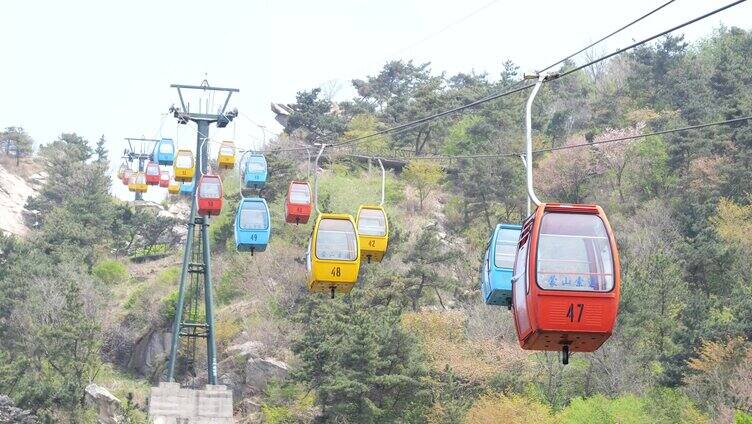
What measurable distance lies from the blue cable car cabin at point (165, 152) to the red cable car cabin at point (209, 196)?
18.6m

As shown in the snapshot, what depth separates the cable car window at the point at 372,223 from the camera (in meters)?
26.4

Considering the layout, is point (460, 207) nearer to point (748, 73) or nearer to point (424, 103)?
point (424, 103)

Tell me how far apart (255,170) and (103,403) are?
57.3 feet

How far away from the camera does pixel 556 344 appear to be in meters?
13.4

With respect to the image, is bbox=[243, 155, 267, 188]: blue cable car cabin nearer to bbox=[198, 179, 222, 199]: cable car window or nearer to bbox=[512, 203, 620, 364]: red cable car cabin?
bbox=[198, 179, 222, 199]: cable car window

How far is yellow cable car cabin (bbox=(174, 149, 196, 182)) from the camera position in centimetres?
4338

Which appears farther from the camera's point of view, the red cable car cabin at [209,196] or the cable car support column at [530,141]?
the red cable car cabin at [209,196]

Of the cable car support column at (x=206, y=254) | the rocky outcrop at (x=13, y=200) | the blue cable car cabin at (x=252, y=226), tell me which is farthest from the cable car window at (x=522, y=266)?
the rocky outcrop at (x=13, y=200)

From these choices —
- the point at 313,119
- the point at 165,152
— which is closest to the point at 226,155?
the point at 165,152

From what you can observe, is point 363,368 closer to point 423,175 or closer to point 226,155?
point 226,155

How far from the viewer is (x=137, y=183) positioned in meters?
64.0

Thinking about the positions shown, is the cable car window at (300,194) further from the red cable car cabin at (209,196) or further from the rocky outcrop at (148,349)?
the rocky outcrop at (148,349)

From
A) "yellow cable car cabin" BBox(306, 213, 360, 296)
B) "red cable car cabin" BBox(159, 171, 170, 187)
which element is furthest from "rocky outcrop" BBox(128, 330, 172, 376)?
"yellow cable car cabin" BBox(306, 213, 360, 296)

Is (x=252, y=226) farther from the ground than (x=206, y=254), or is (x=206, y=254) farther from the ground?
(x=252, y=226)
